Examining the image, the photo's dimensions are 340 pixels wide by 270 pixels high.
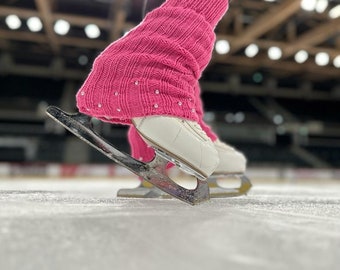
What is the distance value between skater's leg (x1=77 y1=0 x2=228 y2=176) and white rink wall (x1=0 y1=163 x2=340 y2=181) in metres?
3.92

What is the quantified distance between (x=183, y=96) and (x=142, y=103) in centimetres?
7

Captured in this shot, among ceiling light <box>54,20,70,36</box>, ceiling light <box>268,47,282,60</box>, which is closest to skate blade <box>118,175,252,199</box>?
ceiling light <box>54,20,70,36</box>

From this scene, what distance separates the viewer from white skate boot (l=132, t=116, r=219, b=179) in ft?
2.06

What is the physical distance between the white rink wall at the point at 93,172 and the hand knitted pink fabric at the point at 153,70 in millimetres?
3923

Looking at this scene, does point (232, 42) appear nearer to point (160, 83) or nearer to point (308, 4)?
point (308, 4)

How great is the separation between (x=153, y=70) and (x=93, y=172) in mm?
4539

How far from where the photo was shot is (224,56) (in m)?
6.49

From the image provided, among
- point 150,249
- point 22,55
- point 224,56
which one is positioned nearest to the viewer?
point 150,249

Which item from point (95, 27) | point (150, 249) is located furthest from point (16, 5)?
point (150, 249)

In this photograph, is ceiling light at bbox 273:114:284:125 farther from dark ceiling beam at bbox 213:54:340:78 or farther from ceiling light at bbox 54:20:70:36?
ceiling light at bbox 54:20:70:36

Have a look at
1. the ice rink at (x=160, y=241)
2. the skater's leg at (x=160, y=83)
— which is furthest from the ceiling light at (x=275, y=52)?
the ice rink at (x=160, y=241)

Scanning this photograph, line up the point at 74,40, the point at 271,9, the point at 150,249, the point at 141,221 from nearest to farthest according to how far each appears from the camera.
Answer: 1. the point at 150,249
2. the point at 141,221
3. the point at 271,9
4. the point at 74,40

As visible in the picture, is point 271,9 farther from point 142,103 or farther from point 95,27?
point 142,103

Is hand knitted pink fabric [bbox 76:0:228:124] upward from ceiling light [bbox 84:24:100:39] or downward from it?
downward
